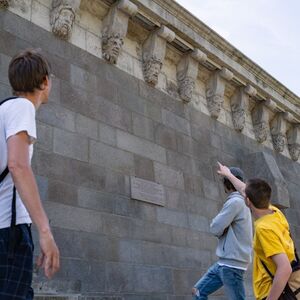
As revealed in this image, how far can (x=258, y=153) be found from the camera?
9.38 metres

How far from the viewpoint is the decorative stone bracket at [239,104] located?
930cm

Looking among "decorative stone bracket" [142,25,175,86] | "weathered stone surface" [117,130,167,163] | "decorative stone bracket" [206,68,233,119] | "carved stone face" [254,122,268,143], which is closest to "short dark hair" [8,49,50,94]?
"weathered stone surface" [117,130,167,163]

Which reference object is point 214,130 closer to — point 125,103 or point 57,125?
point 125,103

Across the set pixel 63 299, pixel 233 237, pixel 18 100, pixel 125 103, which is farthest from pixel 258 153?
pixel 18 100

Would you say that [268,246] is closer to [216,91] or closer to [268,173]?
[216,91]

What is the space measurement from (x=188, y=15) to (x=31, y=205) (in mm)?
6672

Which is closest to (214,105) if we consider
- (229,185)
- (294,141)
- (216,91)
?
(216,91)

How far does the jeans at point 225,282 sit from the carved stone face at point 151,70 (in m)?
3.47

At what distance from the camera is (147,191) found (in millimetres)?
6312

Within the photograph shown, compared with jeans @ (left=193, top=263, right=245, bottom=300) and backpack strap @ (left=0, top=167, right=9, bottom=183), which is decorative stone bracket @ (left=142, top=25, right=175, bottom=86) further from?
backpack strap @ (left=0, top=167, right=9, bottom=183)

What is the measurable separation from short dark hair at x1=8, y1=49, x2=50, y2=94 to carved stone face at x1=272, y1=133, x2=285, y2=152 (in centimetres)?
921

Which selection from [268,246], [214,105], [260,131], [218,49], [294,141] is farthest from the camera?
[294,141]

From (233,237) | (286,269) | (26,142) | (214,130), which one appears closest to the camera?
(26,142)

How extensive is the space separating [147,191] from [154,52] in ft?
8.08
